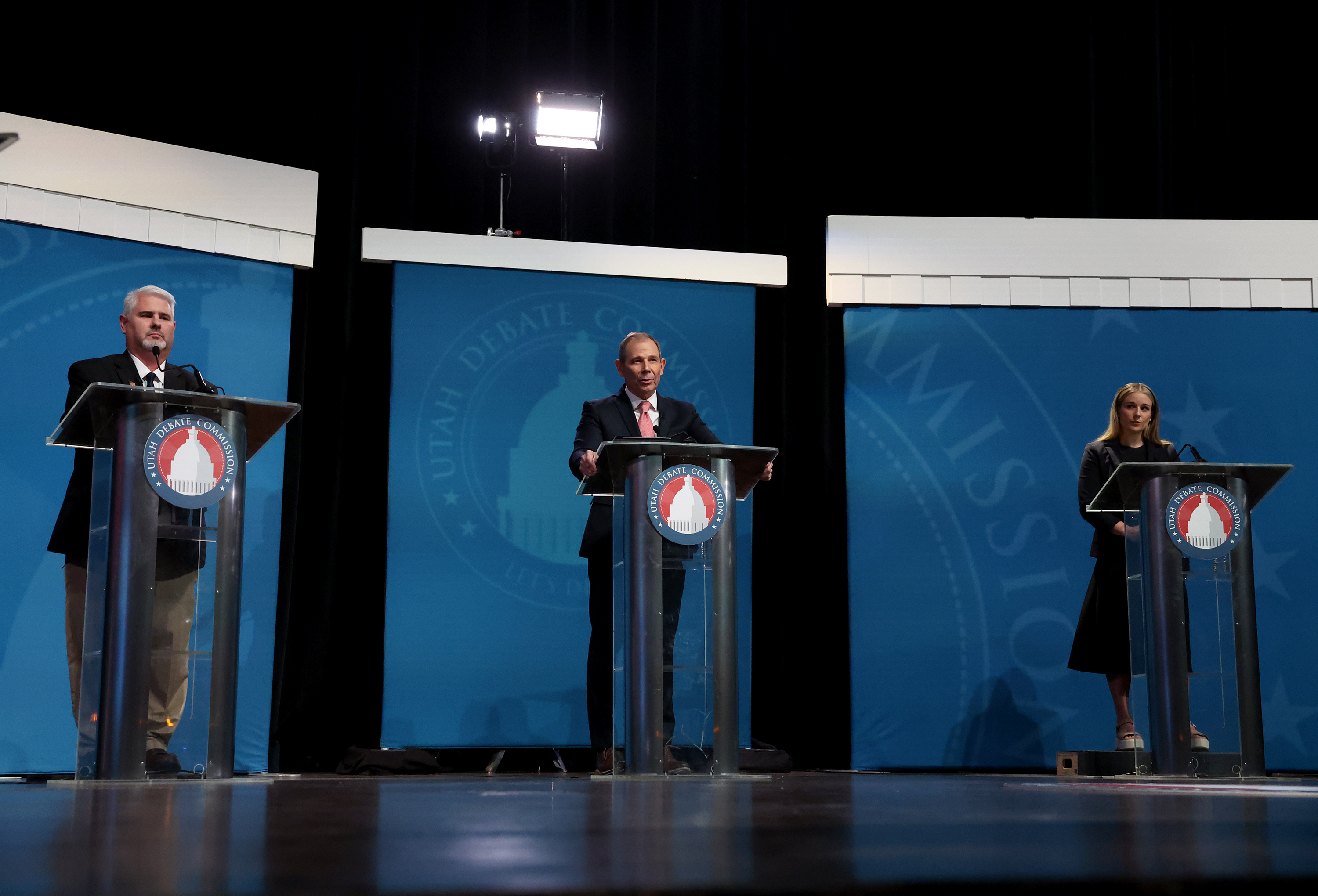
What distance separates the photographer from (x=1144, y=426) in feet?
14.8

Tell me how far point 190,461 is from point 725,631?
138 centimetres

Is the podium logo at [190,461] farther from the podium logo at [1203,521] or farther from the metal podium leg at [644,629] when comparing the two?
the podium logo at [1203,521]

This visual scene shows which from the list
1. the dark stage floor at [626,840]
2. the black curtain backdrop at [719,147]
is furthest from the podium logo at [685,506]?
the black curtain backdrop at [719,147]

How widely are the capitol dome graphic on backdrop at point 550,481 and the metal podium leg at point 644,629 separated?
66.6 inches

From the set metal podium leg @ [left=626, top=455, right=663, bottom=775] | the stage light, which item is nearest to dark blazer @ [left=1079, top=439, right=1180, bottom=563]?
metal podium leg @ [left=626, top=455, right=663, bottom=775]

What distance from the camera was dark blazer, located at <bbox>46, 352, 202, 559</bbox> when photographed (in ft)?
11.2

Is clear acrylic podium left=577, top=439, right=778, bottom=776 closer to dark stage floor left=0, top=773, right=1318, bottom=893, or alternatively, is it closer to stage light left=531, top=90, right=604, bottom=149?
dark stage floor left=0, top=773, right=1318, bottom=893

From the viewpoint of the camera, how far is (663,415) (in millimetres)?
4004

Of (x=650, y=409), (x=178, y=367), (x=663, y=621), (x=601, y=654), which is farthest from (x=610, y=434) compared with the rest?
(x=178, y=367)

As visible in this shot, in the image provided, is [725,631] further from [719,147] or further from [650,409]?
[719,147]

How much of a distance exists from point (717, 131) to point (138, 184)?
2.41 m

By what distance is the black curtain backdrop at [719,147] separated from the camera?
498cm

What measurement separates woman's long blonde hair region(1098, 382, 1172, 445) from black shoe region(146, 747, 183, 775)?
10.7ft

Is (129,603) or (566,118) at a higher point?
(566,118)
